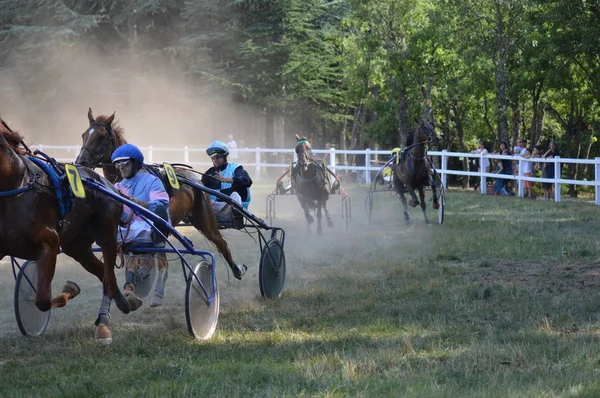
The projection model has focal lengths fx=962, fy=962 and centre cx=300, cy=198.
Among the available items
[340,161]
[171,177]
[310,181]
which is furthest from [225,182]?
[340,161]

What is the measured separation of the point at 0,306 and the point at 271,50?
1248 inches

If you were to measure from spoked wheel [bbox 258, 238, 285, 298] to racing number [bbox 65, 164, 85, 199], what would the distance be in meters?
2.75

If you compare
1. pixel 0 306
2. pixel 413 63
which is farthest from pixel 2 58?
pixel 0 306

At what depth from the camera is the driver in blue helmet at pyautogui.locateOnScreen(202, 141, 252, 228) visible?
34.4 ft

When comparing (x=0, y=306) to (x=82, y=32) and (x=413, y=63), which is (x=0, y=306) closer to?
(x=413, y=63)

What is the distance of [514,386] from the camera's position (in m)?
5.50

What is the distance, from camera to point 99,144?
9719 millimetres

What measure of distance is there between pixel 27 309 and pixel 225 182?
315 cm

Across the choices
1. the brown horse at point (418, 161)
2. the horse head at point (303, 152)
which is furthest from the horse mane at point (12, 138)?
the brown horse at point (418, 161)

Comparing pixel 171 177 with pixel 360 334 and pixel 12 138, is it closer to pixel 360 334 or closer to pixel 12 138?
pixel 12 138

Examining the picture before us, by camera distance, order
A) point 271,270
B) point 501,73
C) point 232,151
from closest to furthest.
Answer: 1. point 271,270
2. point 501,73
3. point 232,151

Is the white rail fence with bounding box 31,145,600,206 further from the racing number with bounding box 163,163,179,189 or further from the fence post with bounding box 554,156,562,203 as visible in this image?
the racing number with bounding box 163,163,179,189

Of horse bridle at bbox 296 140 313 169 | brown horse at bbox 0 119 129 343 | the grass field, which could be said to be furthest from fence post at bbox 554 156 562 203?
brown horse at bbox 0 119 129 343

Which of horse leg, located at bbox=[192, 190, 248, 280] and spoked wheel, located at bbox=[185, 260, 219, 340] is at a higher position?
horse leg, located at bbox=[192, 190, 248, 280]
